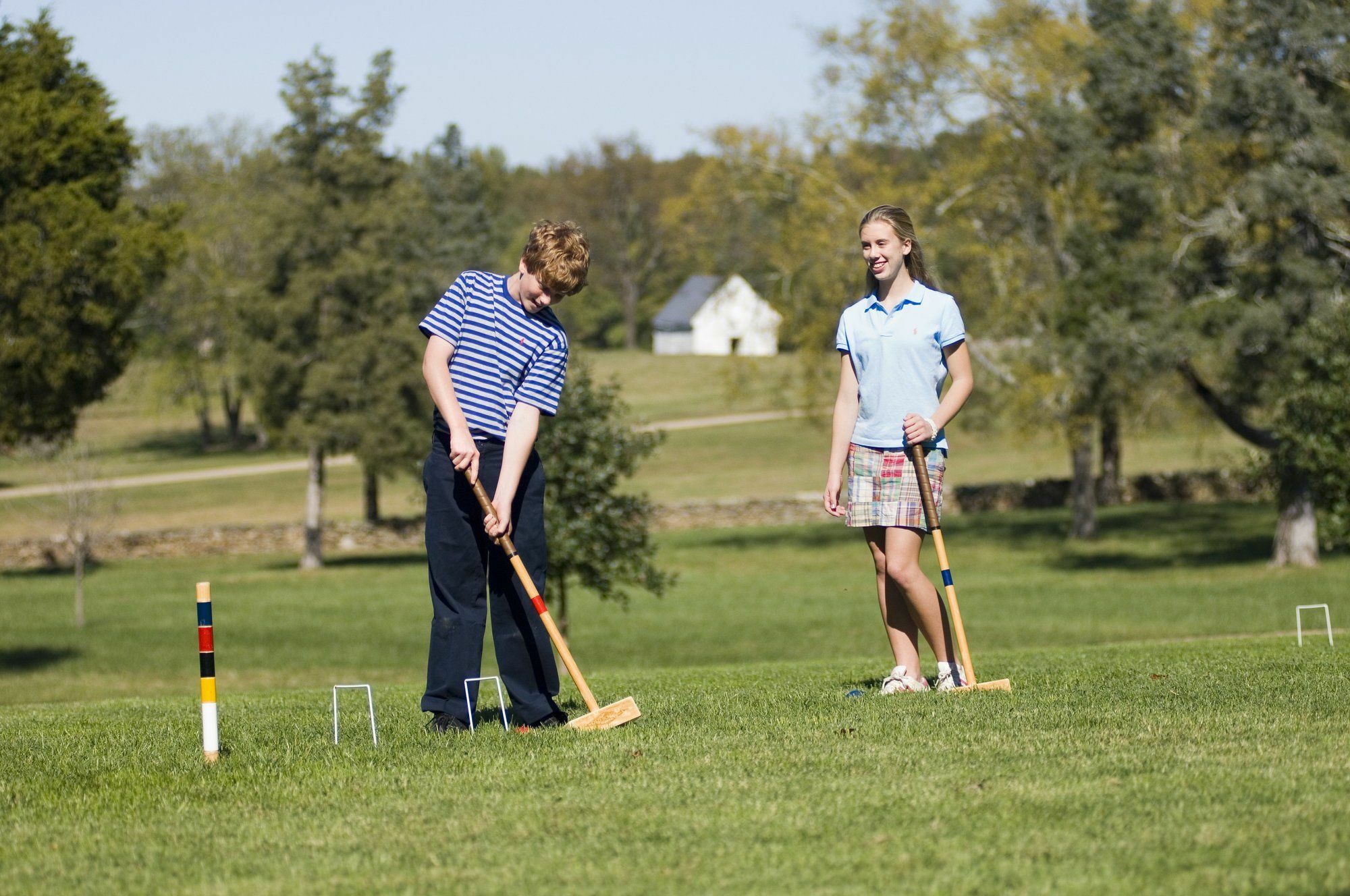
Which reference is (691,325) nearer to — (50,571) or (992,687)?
(50,571)

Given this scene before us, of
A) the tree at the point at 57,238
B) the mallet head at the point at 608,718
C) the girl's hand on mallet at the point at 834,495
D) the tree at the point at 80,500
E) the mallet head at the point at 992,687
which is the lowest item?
the tree at the point at 80,500

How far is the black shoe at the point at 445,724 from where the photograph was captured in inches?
263

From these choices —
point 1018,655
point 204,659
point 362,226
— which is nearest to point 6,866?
point 204,659

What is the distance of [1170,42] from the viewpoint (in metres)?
30.8

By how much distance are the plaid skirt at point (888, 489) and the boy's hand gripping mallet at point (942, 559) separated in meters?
0.05

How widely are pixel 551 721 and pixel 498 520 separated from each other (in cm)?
102

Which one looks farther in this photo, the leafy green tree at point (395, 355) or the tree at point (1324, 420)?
the leafy green tree at point (395, 355)

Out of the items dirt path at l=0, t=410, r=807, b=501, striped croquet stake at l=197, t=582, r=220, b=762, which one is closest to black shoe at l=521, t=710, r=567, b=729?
striped croquet stake at l=197, t=582, r=220, b=762

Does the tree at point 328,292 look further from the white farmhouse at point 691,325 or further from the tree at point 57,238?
the white farmhouse at point 691,325

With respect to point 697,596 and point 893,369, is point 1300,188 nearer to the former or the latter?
point 697,596

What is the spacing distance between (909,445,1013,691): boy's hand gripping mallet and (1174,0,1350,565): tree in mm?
20825

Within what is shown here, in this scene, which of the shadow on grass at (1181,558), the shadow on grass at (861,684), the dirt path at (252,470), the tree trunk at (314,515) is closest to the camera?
the shadow on grass at (861,684)

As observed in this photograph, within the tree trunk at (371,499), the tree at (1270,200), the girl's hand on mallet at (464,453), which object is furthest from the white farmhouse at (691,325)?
the girl's hand on mallet at (464,453)

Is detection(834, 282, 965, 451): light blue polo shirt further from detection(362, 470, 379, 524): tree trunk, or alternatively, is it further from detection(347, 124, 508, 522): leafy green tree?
detection(362, 470, 379, 524): tree trunk
